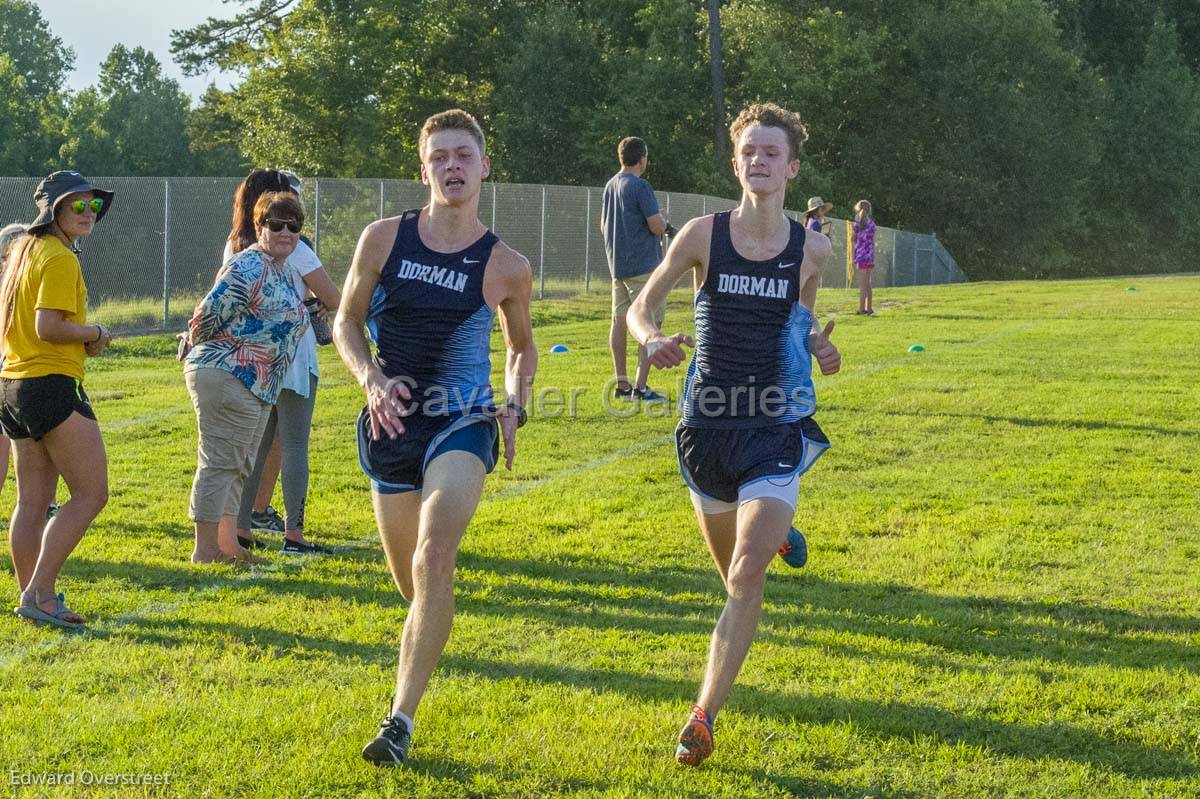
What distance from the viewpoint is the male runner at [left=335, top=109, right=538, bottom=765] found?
4.53m

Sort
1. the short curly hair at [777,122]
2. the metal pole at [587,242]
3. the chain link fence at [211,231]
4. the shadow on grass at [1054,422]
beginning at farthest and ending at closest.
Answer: the metal pole at [587,242] < the chain link fence at [211,231] < the shadow on grass at [1054,422] < the short curly hair at [777,122]

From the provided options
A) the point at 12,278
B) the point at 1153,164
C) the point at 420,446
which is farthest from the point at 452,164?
the point at 1153,164

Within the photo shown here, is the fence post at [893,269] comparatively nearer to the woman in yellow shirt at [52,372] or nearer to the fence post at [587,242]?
the fence post at [587,242]

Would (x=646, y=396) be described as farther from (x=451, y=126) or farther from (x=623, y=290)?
(x=451, y=126)

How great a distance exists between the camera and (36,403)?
5.62 meters

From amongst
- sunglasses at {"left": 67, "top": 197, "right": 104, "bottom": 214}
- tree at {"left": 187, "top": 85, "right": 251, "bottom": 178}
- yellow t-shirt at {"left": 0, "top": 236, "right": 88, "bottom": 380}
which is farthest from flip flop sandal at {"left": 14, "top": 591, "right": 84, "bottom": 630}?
tree at {"left": 187, "top": 85, "right": 251, "bottom": 178}

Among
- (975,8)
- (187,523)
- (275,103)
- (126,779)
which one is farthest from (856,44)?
(126,779)

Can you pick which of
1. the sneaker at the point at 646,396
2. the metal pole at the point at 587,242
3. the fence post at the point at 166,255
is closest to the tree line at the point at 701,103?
the metal pole at the point at 587,242

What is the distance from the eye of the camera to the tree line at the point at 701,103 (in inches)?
1826

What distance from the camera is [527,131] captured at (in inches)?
1898

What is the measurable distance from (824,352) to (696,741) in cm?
144

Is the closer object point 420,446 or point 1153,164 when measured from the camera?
point 420,446

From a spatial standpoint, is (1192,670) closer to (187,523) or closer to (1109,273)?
(187,523)

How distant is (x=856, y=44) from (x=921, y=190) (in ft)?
24.0
